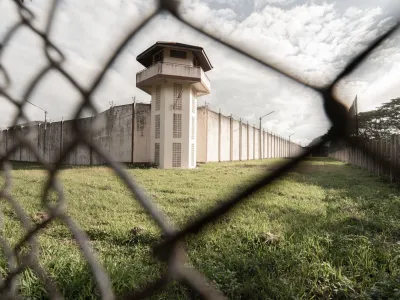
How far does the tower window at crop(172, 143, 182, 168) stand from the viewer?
412 inches

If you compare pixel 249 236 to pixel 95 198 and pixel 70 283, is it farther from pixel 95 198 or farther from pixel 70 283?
pixel 95 198

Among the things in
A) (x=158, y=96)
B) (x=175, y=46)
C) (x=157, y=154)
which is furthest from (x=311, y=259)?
(x=157, y=154)

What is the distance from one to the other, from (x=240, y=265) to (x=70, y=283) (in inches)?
31.9

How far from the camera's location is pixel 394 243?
1724 millimetres

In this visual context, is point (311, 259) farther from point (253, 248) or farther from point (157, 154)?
point (157, 154)

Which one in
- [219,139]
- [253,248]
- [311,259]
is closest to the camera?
[311,259]

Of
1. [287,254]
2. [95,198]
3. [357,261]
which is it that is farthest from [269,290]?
[95,198]

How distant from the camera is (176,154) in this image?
10547mm

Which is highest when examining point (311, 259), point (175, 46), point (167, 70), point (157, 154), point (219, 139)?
point (167, 70)

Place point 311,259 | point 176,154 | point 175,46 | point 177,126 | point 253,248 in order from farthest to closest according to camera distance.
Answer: point 176,154
point 177,126
point 253,248
point 311,259
point 175,46

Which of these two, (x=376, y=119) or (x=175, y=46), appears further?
(x=175, y=46)

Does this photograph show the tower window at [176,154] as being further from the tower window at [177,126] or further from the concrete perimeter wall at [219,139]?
the concrete perimeter wall at [219,139]

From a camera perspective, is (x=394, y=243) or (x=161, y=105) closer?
(x=394, y=243)

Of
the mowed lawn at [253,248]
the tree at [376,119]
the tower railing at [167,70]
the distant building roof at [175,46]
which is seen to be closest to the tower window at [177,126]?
the tower railing at [167,70]
